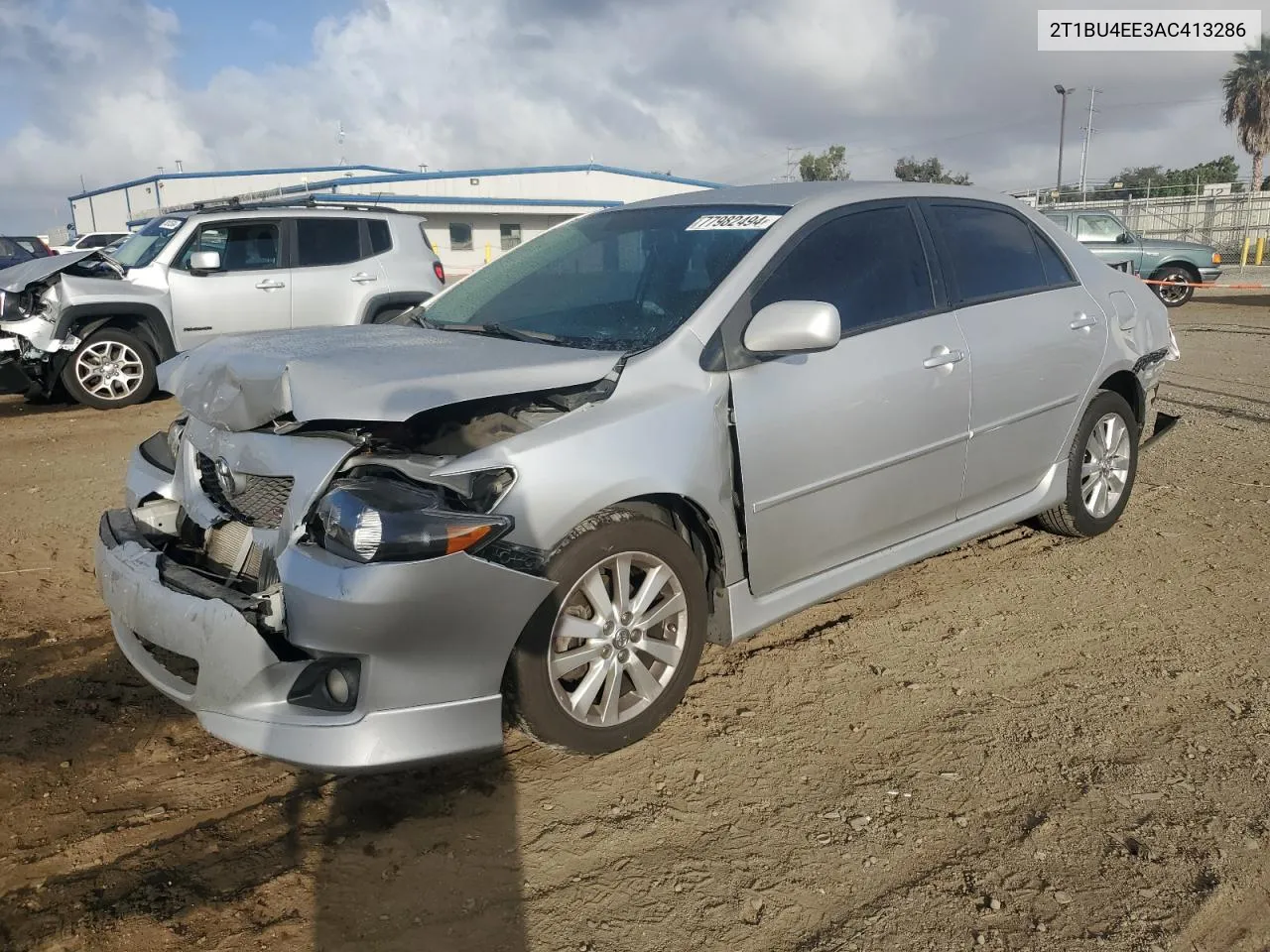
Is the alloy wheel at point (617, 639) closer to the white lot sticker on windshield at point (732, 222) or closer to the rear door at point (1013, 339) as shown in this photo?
the white lot sticker on windshield at point (732, 222)

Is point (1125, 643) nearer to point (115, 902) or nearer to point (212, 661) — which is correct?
point (212, 661)

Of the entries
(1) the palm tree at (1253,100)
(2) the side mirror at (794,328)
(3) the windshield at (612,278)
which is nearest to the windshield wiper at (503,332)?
(3) the windshield at (612,278)

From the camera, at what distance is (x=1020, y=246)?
446cm

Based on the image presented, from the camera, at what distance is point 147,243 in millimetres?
9414

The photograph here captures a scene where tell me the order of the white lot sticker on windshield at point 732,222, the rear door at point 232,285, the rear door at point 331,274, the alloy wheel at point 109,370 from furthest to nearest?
the rear door at point 331,274 → the rear door at point 232,285 → the alloy wheel at point 109,370 → the white lot sticker on windshield at point 732,222

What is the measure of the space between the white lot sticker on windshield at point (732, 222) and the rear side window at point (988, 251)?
3.12 ft

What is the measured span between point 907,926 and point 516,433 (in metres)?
1.64

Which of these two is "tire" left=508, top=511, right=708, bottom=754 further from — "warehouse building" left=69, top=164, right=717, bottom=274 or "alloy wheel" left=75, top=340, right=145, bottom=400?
"warehouse building" left=69, top=164, right=717, bottom=274

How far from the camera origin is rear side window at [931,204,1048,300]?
4.11 m

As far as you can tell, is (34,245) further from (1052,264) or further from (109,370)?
(1052,264)

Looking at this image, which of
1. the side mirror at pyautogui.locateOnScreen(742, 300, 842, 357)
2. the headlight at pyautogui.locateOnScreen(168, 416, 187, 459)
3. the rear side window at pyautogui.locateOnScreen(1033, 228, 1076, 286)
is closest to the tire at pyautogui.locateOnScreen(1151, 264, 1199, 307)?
the rear side window at pyautogui.locateOnScreen(1033, 228, 1076, 286)

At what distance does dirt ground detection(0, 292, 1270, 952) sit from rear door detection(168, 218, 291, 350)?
5370 mm

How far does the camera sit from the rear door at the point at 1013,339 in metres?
4.03

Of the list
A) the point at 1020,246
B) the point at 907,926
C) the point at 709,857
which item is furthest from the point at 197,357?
the point at 1020,246
